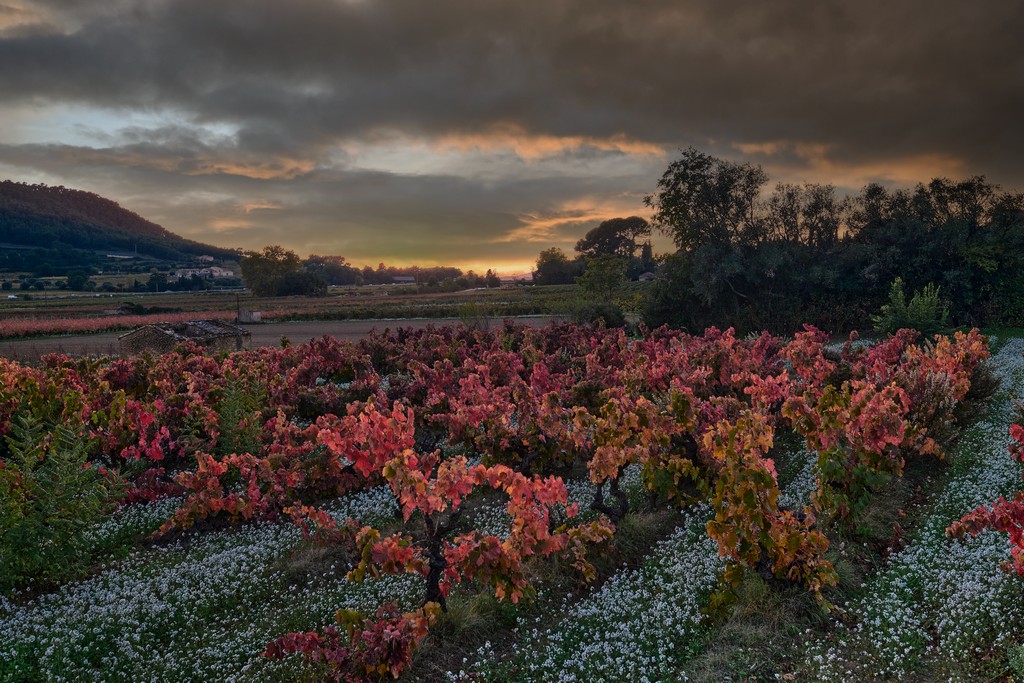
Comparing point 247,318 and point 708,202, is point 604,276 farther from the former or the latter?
point 247,318

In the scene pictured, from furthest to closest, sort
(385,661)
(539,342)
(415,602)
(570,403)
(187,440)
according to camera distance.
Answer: (539,342) < (570,403) < (187,440) < (415,602) < (385,661)

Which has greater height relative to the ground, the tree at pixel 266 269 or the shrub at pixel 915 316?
the tree at pixel 266 269

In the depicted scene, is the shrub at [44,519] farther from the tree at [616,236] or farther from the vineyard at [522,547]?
the tree at [616,236]

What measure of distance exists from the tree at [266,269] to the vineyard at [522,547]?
88.1 m

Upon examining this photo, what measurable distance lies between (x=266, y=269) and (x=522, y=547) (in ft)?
330

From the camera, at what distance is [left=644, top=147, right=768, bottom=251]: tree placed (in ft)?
99.1

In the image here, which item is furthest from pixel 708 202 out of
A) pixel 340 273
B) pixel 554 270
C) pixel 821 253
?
pixel 340 273

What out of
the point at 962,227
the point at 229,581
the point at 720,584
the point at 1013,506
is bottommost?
the point at 229,581

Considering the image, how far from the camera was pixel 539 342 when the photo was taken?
719 inches

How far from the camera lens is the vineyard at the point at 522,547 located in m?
4.82

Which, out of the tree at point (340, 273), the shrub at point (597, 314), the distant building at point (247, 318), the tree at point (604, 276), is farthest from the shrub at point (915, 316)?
the tree at point (340, 273)

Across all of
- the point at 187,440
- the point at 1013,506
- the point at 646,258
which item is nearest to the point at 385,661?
the point at 1013,506

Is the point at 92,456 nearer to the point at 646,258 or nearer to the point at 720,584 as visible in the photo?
the point at 720,584

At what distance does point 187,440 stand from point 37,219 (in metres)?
230
